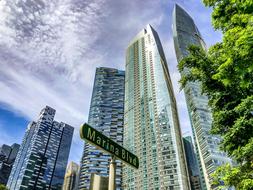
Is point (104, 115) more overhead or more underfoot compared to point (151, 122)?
more overhead

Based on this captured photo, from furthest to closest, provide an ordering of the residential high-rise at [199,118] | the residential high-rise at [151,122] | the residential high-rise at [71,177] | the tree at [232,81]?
the residential high-rise at [71,177], the residential high-rise at [151,122], the residential high-rise at [199,118], the tree at [232,81]

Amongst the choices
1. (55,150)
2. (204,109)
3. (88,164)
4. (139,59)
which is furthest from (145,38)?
(55,150)

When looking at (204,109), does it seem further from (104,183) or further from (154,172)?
(104,183)

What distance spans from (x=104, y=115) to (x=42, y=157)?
76.7 m

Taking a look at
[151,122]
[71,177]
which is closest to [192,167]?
[151,122]

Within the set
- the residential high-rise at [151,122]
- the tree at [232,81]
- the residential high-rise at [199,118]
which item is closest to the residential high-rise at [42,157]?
the residential high-rise at [151,122]

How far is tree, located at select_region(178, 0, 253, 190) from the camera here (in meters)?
6.41

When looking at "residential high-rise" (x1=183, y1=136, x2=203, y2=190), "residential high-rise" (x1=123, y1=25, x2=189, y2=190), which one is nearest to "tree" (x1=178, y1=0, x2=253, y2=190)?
"residential high-rise" (x1=123, y1=25, x2=189, y2=190)

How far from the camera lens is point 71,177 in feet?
554

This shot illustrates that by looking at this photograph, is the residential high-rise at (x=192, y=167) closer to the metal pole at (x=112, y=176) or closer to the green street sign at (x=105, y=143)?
the green street sign at (x=105, y=143)

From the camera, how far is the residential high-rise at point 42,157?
479 ft

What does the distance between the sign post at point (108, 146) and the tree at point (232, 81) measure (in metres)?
4.54

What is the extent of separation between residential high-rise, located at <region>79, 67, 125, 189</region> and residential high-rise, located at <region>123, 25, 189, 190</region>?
9.15 m

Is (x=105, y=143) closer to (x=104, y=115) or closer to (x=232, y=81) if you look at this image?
(x=232, y=81)
